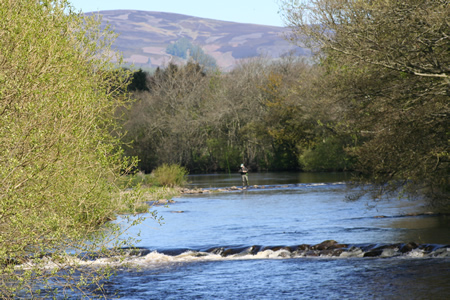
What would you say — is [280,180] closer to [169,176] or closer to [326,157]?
[326,157]

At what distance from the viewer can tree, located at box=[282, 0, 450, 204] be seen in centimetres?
1479

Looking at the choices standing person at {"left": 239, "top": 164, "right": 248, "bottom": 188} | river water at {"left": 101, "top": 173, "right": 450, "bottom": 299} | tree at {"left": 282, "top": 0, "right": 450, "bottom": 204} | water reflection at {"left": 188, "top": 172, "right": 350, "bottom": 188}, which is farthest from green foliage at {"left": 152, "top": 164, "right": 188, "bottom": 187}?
tree at {"left": 282, "top": 0, "right": 450, "bottom": 204}

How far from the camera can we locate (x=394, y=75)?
59.4 ft

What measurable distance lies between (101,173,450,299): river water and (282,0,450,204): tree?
7.69 ft

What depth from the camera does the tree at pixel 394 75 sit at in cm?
1479

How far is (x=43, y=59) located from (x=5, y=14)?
865mm

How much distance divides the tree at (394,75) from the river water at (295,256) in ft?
7.69

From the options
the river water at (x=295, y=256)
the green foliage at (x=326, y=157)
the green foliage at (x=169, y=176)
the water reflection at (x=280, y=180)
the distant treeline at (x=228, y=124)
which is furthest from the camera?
the distant treeline at (x=228, y=124)

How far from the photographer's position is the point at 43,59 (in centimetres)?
927

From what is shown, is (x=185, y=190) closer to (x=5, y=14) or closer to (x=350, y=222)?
(x=350, y=222)

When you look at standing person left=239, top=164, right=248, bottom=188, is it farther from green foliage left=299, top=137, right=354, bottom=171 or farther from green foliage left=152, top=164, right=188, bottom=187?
green foliage left=299, top=137, right=354, bottom=171

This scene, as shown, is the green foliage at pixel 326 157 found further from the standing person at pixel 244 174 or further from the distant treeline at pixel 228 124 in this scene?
the standing person at pixel 244 174

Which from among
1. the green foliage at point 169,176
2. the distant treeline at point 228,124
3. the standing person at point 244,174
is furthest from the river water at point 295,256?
the distant treeline at point 228,124

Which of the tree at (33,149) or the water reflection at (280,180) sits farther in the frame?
the water reflection at (280,180)
